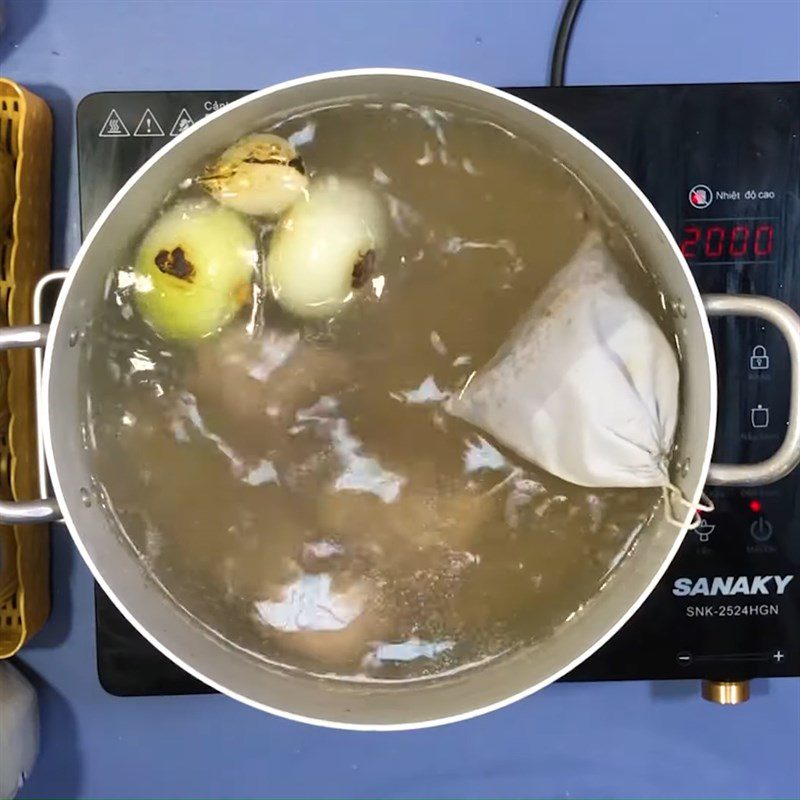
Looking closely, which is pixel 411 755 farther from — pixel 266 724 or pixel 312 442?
pixel 312 442

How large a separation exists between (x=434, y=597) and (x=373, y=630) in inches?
2.0

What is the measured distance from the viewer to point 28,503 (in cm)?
61

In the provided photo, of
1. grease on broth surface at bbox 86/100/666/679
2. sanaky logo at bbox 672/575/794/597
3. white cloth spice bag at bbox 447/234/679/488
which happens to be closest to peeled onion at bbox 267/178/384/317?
grease on broth surface at bbox 86/100/666/679

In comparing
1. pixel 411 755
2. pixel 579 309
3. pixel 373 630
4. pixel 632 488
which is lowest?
pixel 411 755

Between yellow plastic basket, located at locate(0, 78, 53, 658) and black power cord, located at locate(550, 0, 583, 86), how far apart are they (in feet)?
1.30

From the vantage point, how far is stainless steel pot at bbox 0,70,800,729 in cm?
58

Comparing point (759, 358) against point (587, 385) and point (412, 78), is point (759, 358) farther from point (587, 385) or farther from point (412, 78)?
point (412, 78)

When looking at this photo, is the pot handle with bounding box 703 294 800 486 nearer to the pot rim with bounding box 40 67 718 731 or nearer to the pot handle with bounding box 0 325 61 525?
the pot rim with bounding box 40 67 718 731

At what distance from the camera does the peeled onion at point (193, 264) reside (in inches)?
25.9

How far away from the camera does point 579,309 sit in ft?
2.15

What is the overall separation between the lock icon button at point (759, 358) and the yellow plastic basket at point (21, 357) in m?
0.55

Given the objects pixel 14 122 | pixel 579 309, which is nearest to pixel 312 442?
pixel 579 309

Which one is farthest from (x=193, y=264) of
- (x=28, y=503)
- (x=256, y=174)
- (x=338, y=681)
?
(x=338, y=681)

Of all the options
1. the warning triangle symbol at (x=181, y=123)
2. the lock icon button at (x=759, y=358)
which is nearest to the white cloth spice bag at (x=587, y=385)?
the lock icon button at (x=759, y=358)
